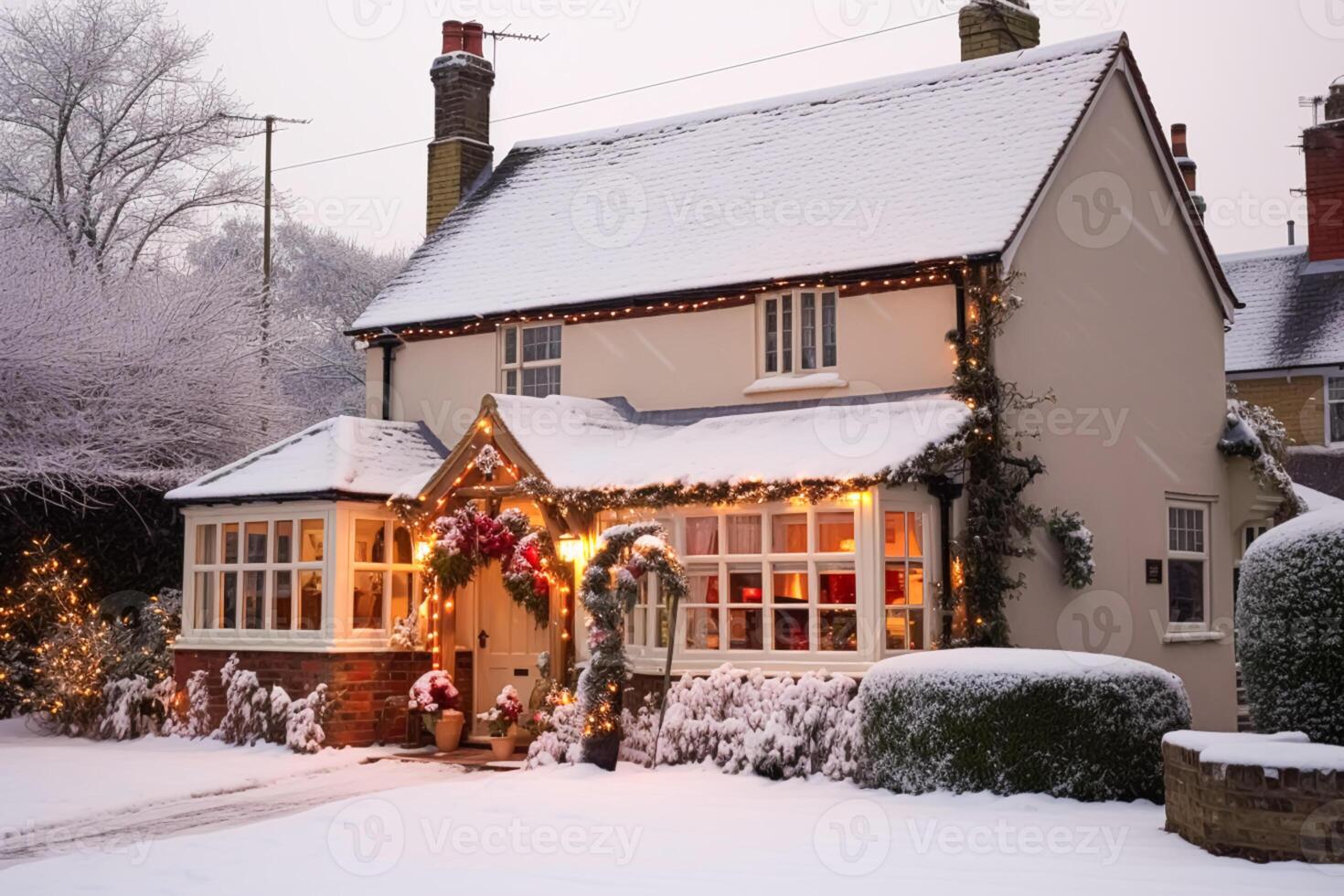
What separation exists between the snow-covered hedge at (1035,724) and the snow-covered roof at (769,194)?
489cm

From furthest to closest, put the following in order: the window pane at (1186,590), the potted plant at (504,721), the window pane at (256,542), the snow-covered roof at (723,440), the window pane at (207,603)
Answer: the window pane at (207,603) < the window pane at (256,542) < the window pane at (1186,590) < the potted plant at (504,721) < the snow-covered roof at (723,440)

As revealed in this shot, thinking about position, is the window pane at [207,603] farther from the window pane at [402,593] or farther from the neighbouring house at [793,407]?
the window pane at [402,593]

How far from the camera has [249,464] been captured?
1903 cm

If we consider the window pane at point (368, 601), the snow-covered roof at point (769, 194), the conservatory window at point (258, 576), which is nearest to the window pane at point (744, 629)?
the snow-covered roof at point (769, 194)

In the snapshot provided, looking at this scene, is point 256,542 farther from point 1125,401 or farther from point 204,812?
point 1125,401

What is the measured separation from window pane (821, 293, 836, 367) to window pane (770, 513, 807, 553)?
258cm

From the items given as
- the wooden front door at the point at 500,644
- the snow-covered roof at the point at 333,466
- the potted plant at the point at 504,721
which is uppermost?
the snow-covered roof at the point at 333,466

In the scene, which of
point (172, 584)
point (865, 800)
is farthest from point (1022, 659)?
point (172, 584)

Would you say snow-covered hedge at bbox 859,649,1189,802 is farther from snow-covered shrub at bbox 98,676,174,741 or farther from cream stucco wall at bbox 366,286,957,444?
snow-covered shrub at bbox 98,676,174,741

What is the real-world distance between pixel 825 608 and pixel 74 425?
12082 millimetres

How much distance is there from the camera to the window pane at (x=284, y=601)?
58.8ft

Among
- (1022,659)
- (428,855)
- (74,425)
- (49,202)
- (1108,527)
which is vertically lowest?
(428,855)

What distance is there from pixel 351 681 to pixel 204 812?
425cm

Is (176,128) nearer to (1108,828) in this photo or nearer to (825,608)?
(825,608)
